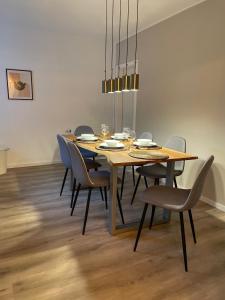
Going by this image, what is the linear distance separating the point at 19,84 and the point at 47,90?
52cm

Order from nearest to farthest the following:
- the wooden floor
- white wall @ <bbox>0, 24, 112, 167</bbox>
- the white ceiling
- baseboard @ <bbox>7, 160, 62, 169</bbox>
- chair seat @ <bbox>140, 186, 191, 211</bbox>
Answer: the wooden floor
chair seat @ <bbox>140, 186, 191, 211</bbox>
the white ceiling
white wall @ <bbox>0, 24, 112, 167</bbox>
baseboard @ <bbox>7, 160, 62, 169</bbox>

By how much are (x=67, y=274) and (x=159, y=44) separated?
3.51 meters

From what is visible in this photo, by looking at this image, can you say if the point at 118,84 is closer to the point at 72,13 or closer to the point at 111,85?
the point at 111,85

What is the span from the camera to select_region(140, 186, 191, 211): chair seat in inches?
70.7

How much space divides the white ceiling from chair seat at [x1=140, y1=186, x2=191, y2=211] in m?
2.50

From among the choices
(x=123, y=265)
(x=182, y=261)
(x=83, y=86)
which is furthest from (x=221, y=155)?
(x=83, y=86)

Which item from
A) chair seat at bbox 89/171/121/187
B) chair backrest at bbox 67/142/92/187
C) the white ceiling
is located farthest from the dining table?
the white ceiling

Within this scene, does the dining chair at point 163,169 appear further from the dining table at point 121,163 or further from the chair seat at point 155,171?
the dining table at point 121,163

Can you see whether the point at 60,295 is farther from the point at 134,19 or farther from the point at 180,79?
the point at 134,19

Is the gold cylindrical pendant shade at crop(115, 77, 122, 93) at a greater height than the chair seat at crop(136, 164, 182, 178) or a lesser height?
greater

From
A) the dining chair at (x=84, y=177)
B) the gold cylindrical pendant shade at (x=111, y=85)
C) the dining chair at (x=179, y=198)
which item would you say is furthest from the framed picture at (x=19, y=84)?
the dining chair at (x=179, y=198)

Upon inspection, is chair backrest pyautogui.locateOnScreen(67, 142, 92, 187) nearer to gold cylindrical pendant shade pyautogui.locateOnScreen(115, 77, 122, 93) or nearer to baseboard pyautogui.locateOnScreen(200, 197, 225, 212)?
gold cylindrical pendant shade pyautogui.locateOnScreen(115, 77, 122, 93)

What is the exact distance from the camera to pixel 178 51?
334cm

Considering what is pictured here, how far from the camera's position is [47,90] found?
4.51 metres
